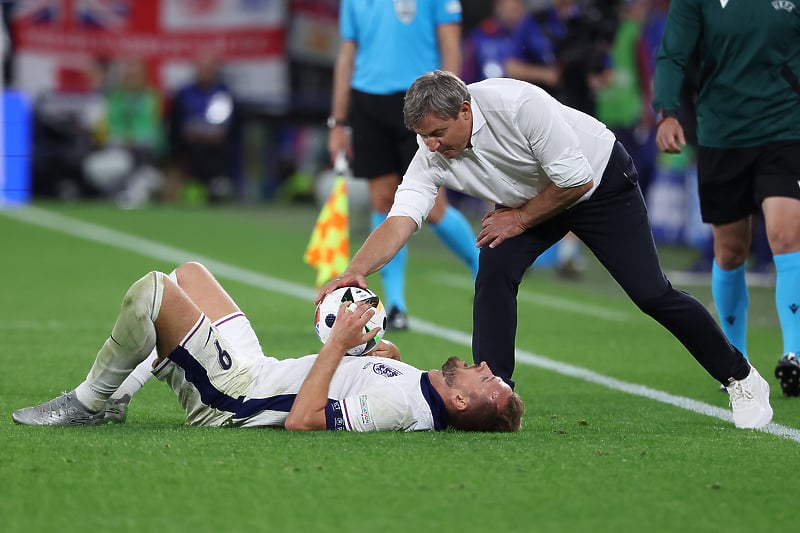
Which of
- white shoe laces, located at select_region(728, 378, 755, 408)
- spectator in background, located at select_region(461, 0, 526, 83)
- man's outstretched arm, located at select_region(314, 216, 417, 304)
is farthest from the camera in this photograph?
spectator in background, located at select_region(461, 0, 526, 83)

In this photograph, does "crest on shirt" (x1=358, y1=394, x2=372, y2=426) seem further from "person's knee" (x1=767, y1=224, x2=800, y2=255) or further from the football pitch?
"person's knee" (x1=767, y1=224, x2=800, y2=255)

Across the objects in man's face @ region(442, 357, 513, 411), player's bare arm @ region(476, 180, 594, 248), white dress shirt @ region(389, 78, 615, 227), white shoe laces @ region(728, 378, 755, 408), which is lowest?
white shoe laces @ region(728, 378, 755, 408)

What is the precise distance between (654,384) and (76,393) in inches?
123

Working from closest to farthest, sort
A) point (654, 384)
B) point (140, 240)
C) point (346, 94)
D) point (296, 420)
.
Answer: point (296, 420) < point (654, 384) < point (346, 94) < point (140, 240)

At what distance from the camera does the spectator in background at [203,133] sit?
22.8 metres

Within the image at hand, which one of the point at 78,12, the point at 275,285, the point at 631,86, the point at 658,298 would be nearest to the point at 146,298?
the point at 658,298

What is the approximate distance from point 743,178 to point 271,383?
2772mm

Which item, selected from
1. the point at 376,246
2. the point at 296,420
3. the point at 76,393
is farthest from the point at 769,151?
the point at 76,393

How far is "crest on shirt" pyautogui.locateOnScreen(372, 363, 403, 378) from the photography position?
556cm

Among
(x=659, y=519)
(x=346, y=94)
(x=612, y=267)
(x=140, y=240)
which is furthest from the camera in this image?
(x=140, y=240)

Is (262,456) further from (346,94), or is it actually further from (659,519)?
(346,94)

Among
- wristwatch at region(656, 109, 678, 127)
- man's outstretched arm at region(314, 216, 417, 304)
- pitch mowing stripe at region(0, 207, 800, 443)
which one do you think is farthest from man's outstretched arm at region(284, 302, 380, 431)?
wristwatch at region(656, 109, 678, 127)

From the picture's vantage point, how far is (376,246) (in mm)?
5715

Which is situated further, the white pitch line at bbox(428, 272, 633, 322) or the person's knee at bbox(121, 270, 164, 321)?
the white pitch line at bbox(428, 272, 633, 322)
